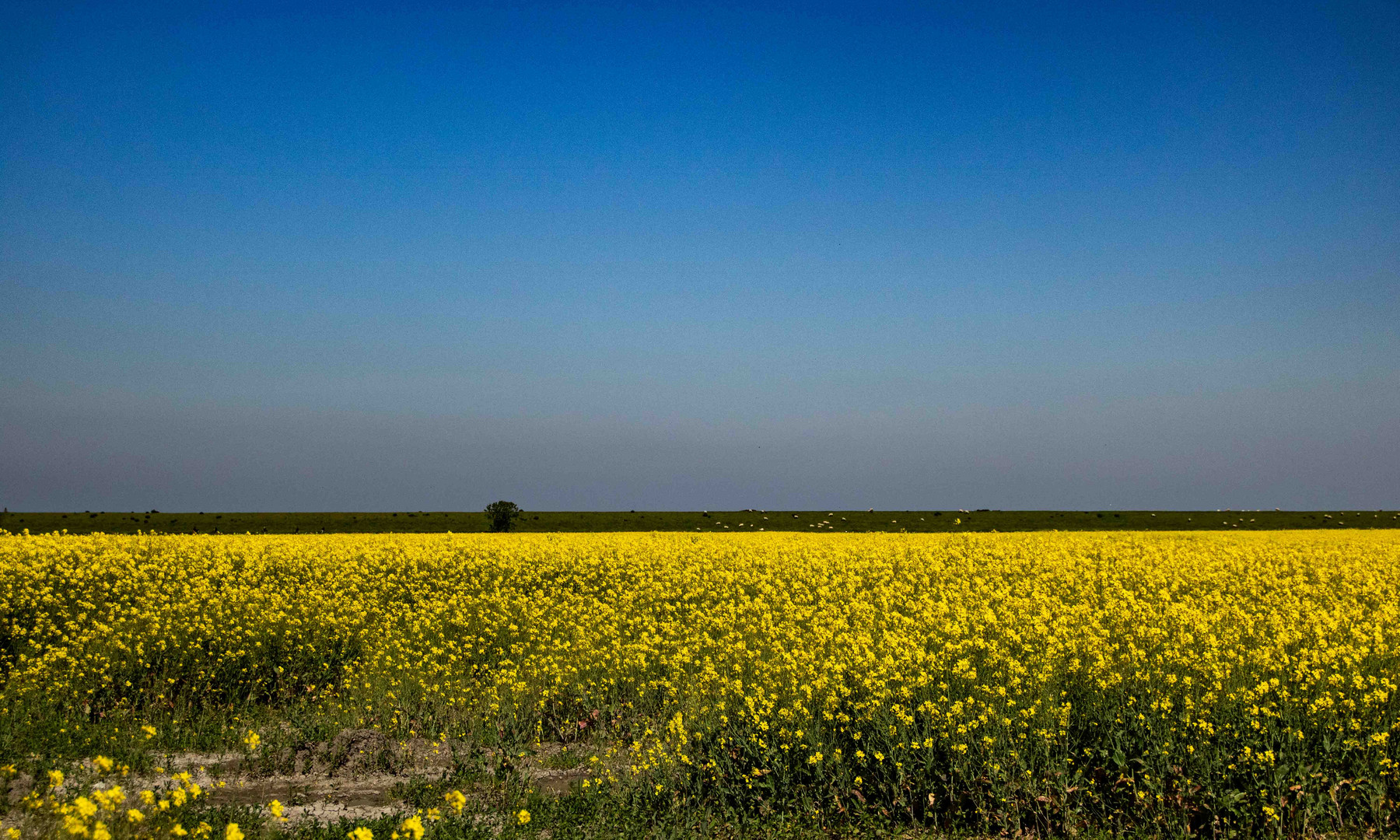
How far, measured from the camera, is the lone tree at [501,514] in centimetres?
4697

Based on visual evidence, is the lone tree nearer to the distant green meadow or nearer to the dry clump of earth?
the distant green meadow

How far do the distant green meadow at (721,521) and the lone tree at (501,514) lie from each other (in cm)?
120

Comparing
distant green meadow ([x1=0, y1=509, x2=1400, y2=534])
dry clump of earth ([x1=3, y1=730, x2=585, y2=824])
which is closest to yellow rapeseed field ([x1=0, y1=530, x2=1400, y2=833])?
dry clump of earth ([x1=3, y1=730, x2=585, y2=824])

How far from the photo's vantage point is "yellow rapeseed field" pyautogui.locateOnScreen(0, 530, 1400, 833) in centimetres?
726

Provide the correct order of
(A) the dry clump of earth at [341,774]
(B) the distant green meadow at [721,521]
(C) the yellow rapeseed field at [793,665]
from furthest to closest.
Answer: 1. (B) the distant green meadow at [721,521]
2. (A) the dry clump of earth at [341,774]
3. (C) the yellow rapeseed field at [793,665]

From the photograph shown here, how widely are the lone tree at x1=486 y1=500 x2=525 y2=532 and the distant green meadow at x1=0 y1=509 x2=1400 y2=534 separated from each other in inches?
47.1

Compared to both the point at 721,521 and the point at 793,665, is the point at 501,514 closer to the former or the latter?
the point at 721,521

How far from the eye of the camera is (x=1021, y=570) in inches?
672

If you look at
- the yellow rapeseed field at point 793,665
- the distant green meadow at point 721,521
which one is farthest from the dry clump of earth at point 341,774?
the distant green meadow at point 721,521

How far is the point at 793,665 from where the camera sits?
959 centimetres

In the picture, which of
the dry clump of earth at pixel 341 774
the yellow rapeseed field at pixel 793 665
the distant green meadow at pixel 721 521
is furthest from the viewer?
the distant green meadow at pixel 721 521

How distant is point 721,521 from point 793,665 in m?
41.0

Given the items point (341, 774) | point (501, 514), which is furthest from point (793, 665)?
point (501, 514)

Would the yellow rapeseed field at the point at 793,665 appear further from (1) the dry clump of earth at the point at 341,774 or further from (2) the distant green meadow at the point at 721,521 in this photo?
(2) the distant green meadow at the point at 721,521
